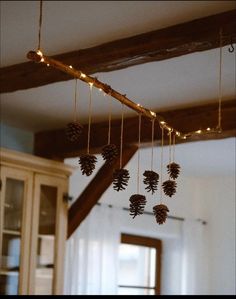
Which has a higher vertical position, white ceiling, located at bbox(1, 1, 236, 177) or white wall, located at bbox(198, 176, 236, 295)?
white ceiling, located at bbox(1, 1, 236, 177)

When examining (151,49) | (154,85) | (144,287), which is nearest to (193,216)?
(144,287)

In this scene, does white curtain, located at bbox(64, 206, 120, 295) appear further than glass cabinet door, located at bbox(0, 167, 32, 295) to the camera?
Yes

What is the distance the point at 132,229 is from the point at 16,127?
5.17 ft

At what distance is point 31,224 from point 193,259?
2.58 m

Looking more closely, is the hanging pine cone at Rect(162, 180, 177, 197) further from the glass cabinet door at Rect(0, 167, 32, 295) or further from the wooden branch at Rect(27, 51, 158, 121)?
the glass cabinet door at Rect(0, 167, 32, 295)

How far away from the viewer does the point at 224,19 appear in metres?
2.79

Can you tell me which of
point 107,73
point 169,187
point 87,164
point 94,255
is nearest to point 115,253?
point 94,255

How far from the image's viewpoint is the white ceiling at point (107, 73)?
2.83m

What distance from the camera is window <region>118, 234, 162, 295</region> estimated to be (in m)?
6.26

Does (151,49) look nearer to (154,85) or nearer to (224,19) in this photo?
(224,19)

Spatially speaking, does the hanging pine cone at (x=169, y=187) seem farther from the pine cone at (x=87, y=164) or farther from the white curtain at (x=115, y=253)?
the white curtain at (x=115, y=253)

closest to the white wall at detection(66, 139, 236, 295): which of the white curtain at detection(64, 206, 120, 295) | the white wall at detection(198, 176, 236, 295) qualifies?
the white wall at detection(198, 176, 236, 295)

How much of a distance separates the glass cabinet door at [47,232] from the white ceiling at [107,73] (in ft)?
1.80

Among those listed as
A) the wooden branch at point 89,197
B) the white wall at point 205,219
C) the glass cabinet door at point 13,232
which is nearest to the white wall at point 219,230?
the white wall at point 205,219
